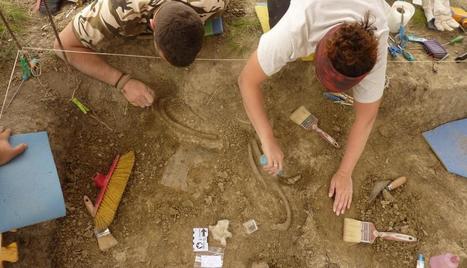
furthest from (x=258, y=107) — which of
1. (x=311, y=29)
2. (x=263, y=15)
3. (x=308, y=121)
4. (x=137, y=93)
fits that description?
(x=263, y=15)

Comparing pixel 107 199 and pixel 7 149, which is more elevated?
pixel 7 149

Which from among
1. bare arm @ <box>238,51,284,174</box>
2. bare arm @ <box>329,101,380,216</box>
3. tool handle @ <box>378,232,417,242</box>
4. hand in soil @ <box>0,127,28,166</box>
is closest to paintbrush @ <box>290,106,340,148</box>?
bare arm @ <box>329,101,380,216</box>

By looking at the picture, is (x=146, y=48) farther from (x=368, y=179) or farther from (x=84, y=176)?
(x=368, y=179)

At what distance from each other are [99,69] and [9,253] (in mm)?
1185

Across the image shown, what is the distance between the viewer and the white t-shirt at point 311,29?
6.02ft

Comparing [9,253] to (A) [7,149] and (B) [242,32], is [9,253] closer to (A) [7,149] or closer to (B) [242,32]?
(A) [7,149]

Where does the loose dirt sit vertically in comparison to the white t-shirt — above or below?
below

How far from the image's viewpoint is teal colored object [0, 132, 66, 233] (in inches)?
80.4

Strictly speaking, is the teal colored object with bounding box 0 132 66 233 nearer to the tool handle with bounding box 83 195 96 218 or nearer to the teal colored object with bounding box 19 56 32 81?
the tool handle with bounding box 83 195 96 218

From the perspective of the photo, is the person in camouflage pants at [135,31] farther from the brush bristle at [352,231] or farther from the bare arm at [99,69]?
the brush bristle at [352,231]

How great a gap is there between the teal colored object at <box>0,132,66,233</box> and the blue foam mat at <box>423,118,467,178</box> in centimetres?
258

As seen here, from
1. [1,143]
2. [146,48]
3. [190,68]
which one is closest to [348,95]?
[190,68]

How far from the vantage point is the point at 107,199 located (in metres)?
2.50

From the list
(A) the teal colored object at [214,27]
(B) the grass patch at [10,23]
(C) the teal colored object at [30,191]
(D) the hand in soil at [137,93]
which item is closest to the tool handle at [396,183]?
(A) the teal colored object at [214,27]
